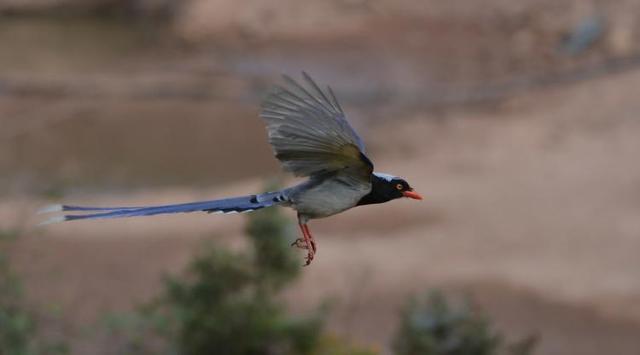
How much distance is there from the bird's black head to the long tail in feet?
1.11

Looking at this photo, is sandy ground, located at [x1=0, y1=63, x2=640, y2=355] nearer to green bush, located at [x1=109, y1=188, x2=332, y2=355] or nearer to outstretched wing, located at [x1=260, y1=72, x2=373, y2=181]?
green bush, located at [x1=109, y1=188, x2=332, y2=355]

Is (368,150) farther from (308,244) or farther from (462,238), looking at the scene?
(308,244)

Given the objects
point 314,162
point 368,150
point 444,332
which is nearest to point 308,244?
point 314,162

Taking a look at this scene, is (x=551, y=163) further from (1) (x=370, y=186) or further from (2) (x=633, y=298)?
(1) (x=370, y=186)

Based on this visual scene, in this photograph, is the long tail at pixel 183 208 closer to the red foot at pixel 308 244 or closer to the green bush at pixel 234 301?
the red foot at pixel 308 244

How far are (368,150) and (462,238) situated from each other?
4542 mm

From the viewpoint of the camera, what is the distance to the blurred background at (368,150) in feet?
55.0

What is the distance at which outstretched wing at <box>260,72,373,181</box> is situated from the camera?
15.3ft

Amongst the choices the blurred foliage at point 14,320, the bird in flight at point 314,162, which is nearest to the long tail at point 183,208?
the bird in flight at point 314,162

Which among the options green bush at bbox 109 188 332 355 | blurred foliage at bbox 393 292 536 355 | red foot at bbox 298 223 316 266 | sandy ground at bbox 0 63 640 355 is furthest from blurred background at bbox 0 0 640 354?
red foot at bbox 298 223 316 266

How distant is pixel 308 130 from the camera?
474 cm

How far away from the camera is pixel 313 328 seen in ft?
42.3

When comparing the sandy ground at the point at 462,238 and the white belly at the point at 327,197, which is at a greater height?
the sandy ground at the point at 462,238

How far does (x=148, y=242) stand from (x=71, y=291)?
8.65 feet
